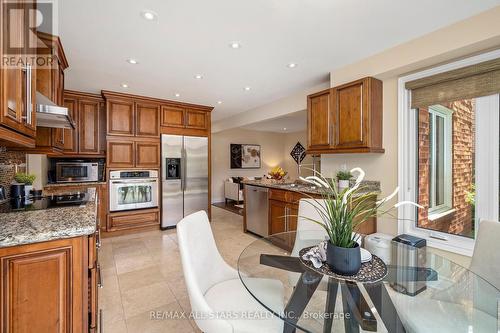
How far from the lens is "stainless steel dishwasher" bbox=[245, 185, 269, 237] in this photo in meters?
3.75

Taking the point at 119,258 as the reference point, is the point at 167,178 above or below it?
above

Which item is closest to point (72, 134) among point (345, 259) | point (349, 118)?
point (349, 118)

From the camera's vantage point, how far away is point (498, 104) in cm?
201

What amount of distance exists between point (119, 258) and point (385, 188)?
3.51 m

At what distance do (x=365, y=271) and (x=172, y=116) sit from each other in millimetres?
4192

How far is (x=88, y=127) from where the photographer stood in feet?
13.4

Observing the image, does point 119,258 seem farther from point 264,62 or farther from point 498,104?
point 498,104

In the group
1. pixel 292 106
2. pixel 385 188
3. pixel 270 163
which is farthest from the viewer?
pixel 270 163

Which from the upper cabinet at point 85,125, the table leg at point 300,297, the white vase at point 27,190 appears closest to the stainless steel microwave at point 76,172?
the upper cabinet at point 85,125

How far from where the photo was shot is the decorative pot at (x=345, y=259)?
1165 millimetres

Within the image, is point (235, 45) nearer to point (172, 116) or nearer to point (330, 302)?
point (330, 302)

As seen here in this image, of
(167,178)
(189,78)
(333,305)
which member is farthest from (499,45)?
→ (167,178)

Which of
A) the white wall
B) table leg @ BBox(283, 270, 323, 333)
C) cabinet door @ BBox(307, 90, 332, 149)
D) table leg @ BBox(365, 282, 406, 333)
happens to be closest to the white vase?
table leg @ BBox(283, 270, 323, 333)

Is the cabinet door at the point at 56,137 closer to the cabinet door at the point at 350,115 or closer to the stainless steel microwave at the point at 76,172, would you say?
the stainless steel microwave at the point at 76,172
